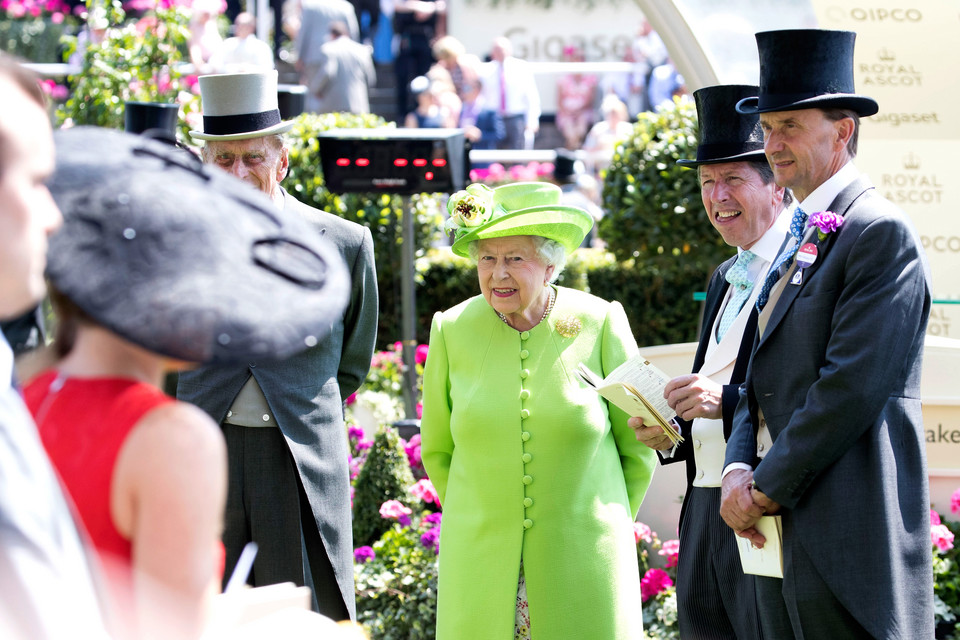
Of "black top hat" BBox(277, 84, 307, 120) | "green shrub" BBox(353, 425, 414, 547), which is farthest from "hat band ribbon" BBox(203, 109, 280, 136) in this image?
"black top hat" BBox(277, 84, 307, 120)

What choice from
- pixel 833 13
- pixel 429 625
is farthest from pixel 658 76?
pixel 429 625

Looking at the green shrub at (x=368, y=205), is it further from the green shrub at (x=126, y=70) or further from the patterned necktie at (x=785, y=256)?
the patterned necktie at (x=785, y=256)

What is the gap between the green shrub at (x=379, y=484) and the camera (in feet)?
18.6

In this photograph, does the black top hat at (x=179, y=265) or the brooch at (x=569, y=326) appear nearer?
the black top hat at (x=179, y=265)

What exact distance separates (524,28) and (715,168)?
1163 cm

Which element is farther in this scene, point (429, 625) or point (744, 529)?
point (429, 625)

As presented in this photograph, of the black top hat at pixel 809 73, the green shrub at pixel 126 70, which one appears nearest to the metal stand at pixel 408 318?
the green shrub at pixel 126 70

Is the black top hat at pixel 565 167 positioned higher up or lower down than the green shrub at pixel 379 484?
higher up

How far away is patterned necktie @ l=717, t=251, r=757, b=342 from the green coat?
315 mm

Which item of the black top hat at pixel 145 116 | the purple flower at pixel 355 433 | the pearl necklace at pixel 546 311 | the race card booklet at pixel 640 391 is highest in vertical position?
the black top hat at pixel 145 116

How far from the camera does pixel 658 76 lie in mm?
12531

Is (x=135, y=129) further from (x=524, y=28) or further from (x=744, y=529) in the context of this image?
(x=524, y=28)

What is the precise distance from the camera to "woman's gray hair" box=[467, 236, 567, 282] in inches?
143

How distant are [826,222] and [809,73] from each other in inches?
16.9
